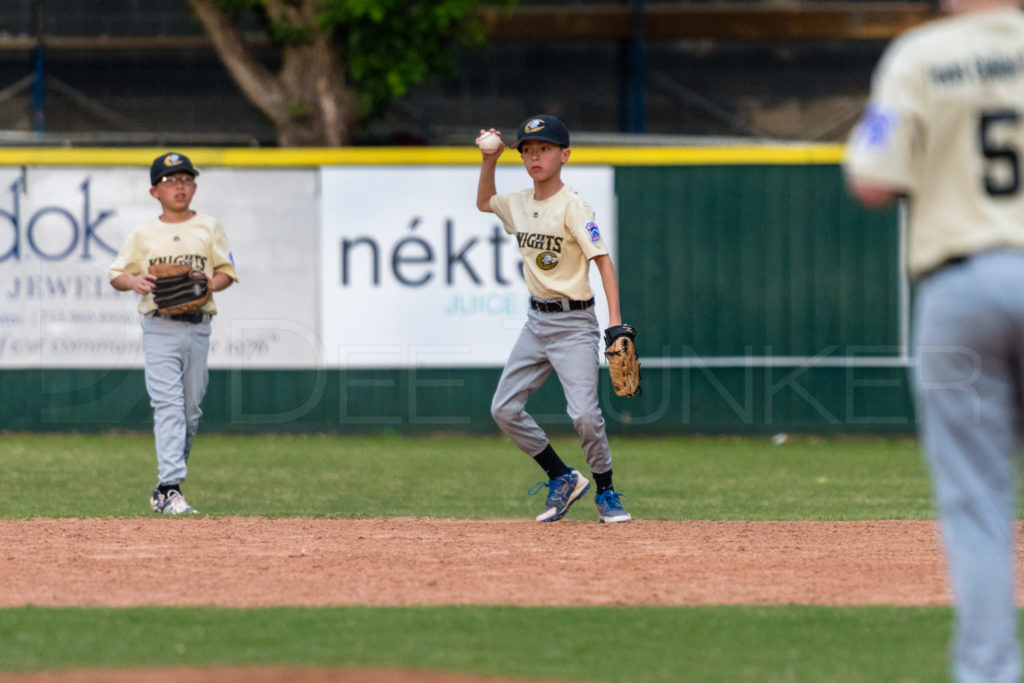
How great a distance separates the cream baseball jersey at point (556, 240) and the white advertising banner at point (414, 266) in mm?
6333

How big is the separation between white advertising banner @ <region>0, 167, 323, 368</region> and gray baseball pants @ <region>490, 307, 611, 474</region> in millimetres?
6623

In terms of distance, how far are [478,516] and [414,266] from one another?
5.87 meters

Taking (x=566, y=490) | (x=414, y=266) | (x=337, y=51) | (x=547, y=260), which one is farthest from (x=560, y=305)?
(x=337, y=51)

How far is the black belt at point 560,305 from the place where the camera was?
7277 millimetres

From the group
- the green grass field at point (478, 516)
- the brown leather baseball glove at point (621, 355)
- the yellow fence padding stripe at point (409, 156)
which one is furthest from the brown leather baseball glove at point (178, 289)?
the yellow fence padding stripe at point (409, 156)

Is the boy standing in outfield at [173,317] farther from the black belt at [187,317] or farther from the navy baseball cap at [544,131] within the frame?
the navy baseball cap at [544,131]

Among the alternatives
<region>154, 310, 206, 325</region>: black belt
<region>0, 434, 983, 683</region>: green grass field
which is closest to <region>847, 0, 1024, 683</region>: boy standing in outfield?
<region>0, 434, 983, 683</region>: green grass field

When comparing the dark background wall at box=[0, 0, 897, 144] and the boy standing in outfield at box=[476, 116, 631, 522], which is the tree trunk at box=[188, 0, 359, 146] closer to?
the dark background wall at box=[0, 0, 897, 144]

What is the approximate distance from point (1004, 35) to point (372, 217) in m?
10.7

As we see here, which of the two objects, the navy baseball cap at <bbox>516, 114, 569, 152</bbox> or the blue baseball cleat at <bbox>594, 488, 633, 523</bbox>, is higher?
the navy baseball cap at <bbox>516, 114, 569, 152</bbox>

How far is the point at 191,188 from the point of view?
844cm

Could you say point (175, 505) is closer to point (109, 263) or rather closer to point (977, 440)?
point (977, 440)

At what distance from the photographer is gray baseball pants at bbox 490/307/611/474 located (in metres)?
7.23

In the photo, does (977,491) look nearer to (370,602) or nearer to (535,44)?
(370,602)
